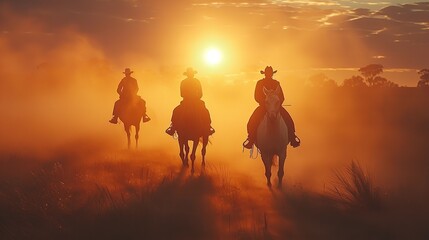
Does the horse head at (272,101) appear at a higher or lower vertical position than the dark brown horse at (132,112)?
higher

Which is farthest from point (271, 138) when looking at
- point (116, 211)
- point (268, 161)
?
point (116, 211)

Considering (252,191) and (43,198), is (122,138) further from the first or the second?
(43,198)

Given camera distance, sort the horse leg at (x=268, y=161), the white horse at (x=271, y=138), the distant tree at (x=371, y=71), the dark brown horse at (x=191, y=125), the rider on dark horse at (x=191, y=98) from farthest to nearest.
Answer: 1. the distant tree at (x=371, y=71)
2. the dark brown horse at (x=191, y=125)
3. the rider on dark horse at (x=191, y=98)
4. the horse leg at (x=268, y=161)
5. the white horse at (x=271, y=138)

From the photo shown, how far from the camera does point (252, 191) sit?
1451 centimetres

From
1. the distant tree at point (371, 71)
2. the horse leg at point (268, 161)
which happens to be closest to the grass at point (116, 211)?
the horse leg at point (268, 161)

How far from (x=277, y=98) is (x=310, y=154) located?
1462 cm

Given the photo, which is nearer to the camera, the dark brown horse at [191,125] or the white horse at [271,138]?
the white horse at [271,138]

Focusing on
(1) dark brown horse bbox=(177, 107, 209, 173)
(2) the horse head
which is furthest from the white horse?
(1) dark brown horse bbox=(177, 107, 209, 173)

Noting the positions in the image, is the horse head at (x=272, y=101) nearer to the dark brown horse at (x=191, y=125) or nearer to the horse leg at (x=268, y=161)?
the horse leg at (x=268, y=161)

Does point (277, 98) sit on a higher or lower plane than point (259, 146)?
higher

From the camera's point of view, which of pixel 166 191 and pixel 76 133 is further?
pixel 76 133

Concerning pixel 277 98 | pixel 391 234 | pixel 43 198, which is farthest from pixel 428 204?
pixel 43 198

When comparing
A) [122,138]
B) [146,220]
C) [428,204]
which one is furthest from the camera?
[122,138]

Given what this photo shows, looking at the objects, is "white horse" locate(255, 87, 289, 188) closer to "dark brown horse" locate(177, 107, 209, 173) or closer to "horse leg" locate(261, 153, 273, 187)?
"horse leg" locate(261, 153, 273, 187)
